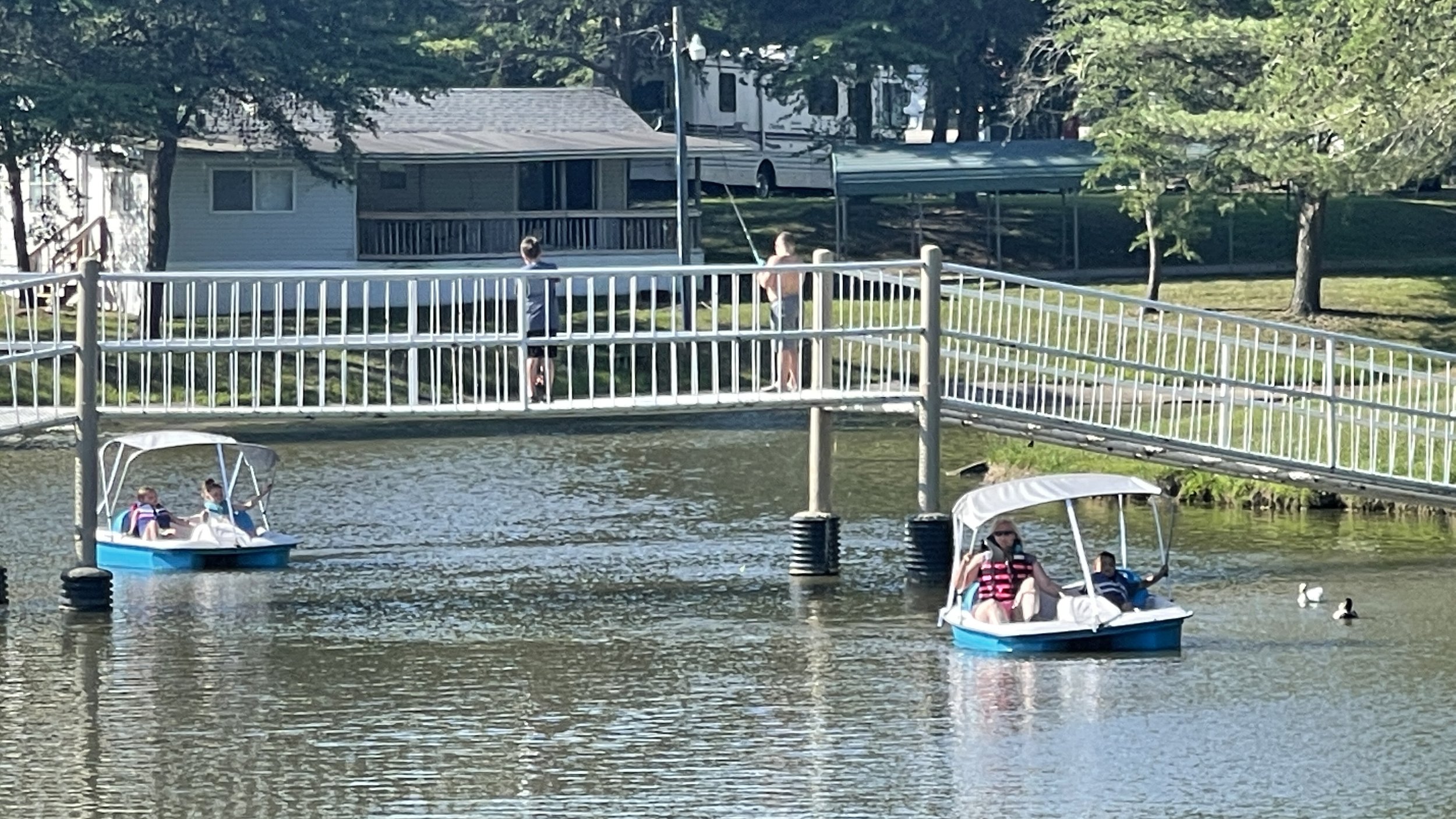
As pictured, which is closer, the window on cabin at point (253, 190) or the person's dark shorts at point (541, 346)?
the person's dark shorts at point (541, 346)

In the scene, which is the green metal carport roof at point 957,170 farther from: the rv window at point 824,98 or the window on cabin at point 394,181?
the window on cabin at point 394,181

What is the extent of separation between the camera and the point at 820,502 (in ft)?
89.8

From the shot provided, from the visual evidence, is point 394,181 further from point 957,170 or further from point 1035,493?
point 1035,493

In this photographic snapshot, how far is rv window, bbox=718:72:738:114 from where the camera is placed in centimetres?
7294

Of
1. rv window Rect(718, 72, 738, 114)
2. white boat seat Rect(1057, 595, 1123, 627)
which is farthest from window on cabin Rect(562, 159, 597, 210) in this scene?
white boat seat Rect(1057, 595, 1123, 627)

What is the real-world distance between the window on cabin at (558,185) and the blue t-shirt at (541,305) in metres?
32.7

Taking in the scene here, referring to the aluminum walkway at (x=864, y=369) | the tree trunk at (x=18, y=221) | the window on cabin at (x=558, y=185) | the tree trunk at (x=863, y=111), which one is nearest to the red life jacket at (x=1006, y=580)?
the aluminum walkway at (x=864, y=369)

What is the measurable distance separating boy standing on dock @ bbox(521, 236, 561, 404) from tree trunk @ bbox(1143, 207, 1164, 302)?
83.6ft

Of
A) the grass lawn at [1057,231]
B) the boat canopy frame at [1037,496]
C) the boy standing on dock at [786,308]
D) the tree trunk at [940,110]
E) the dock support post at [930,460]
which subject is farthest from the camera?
the tree trunk at [940,110]

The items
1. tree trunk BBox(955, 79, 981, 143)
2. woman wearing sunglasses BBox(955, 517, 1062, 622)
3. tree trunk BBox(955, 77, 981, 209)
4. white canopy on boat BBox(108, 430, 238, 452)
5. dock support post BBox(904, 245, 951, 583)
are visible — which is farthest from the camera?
tree trunk BBox(955, 79, 981, 143)

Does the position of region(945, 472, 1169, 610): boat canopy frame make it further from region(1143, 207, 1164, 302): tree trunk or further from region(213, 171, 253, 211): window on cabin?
region(213, 171, 253, 211): window on cabin

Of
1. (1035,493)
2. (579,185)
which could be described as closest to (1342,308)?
(579,185)

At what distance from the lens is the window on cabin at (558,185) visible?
5950 centimetres

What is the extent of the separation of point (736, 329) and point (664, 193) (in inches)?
1854
